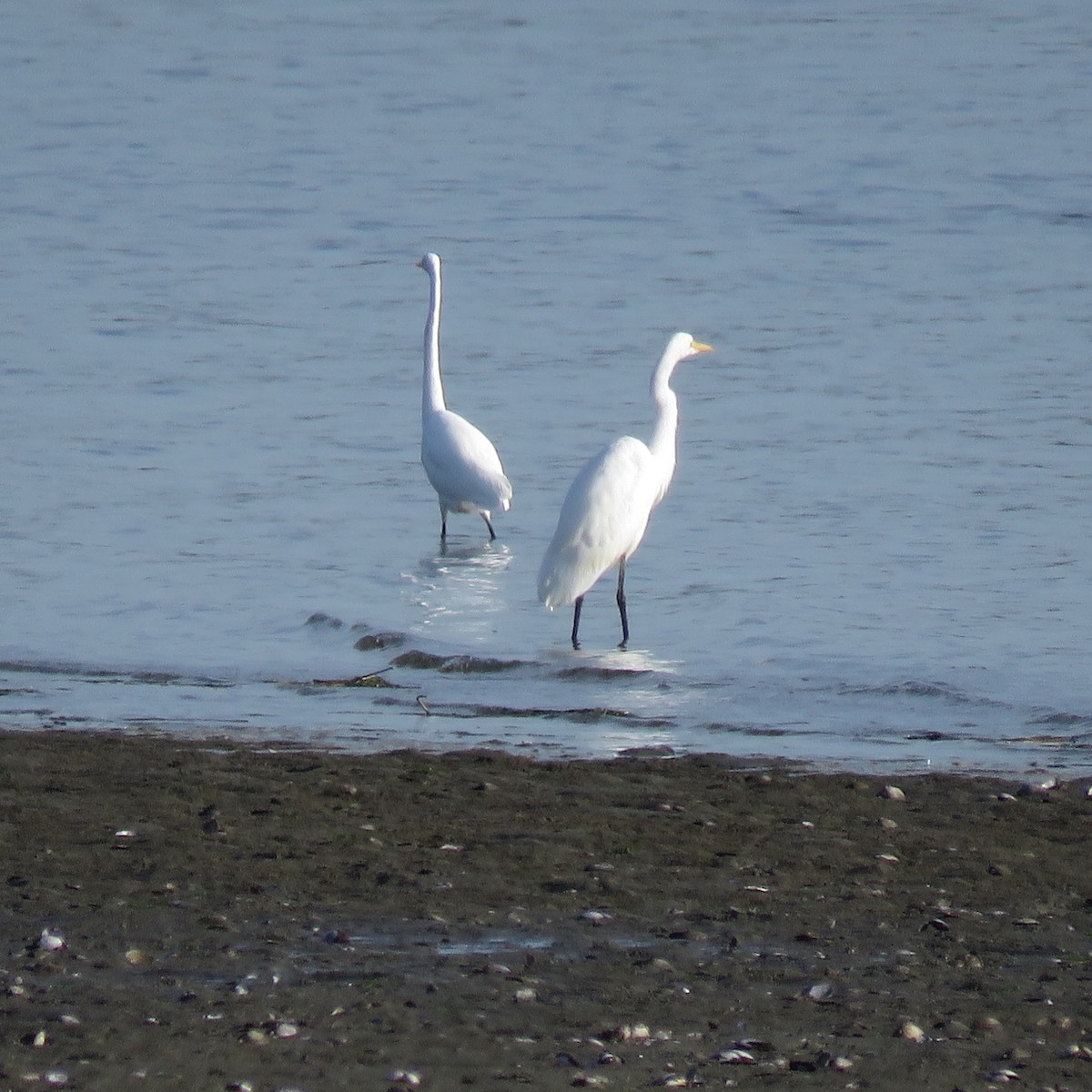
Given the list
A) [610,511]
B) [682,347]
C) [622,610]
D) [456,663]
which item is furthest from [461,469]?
[456,663]

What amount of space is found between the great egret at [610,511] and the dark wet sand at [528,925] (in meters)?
3.51

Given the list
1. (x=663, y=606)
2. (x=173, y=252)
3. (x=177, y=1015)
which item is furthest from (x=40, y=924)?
(x=173, y=252)

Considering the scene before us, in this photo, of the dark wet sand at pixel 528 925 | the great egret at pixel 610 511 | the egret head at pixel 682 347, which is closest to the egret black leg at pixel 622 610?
the great egret at pixel 610 511

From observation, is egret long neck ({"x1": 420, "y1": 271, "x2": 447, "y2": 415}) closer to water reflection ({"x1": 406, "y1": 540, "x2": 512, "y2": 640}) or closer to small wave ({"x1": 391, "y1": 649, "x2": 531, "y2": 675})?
water reflection ({"x1": 406, "y1": 540, "x2": 512, "y2": 640})

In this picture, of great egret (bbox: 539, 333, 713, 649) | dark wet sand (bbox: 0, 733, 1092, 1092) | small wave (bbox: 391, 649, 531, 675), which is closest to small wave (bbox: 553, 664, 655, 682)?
small wave (bbox: 391, 649, 531, 675)

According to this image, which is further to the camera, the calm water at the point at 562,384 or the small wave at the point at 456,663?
the small wave at the point at 456,663

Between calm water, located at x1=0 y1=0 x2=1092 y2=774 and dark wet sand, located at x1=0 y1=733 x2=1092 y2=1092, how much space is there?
950mm

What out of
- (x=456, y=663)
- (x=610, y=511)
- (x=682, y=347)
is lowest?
(x=456, y=663)

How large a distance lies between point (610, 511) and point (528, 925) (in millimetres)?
5437

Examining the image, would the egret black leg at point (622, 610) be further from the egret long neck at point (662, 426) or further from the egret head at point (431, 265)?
the egret head at point (431, 265)

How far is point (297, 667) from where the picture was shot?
8.56m

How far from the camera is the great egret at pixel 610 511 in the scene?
974 cm

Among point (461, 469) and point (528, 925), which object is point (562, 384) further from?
point (528, 925)

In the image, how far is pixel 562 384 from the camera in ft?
54.2
